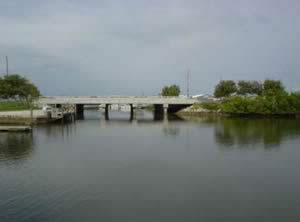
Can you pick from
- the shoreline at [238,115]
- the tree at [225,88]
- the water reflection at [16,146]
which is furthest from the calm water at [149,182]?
the tree at [225,88]

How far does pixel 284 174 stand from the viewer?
20156 mm

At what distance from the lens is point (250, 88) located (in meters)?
94.6

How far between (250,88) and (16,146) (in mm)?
78266

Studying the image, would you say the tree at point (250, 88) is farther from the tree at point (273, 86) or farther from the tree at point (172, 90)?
the tree at point (172, 90)

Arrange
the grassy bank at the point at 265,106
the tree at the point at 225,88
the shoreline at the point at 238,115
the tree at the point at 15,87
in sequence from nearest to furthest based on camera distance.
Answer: the tree at the point at 15,87
the grassy bank at the point at 265,106
the shoreline at the point at 238,115
the tree at the point at 225,88

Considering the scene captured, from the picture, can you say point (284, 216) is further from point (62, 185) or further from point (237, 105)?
point (237, 105)

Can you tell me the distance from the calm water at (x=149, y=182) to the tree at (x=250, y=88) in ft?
212

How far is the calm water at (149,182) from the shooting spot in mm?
13789

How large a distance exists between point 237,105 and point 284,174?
178 ft

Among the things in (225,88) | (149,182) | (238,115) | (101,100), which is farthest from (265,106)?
(149,182)

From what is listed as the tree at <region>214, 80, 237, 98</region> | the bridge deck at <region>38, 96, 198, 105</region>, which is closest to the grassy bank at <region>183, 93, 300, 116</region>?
the bridge deck at <region>38, 96, 198, 105</region>

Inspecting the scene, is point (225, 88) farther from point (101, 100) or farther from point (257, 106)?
point (101, 100)

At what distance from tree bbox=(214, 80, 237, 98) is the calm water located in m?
62.0

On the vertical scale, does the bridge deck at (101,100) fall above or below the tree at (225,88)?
below
